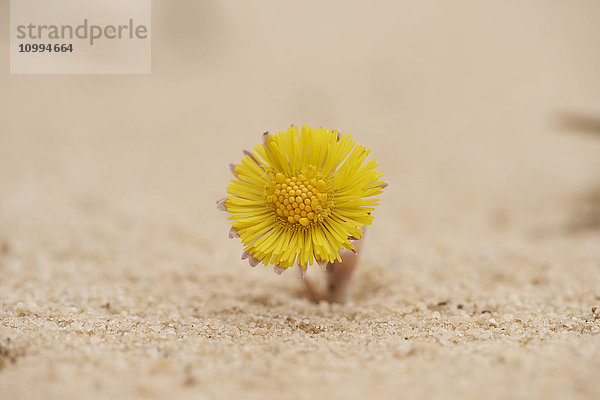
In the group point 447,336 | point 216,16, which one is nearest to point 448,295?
point 447,336

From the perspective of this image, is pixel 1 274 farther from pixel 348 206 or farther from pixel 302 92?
pixel 302 92

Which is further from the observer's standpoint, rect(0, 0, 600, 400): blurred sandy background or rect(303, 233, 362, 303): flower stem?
rect(303, 233, 362, 303): flower stem

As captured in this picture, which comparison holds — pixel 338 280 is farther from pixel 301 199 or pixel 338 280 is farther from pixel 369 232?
pixel 369 232
